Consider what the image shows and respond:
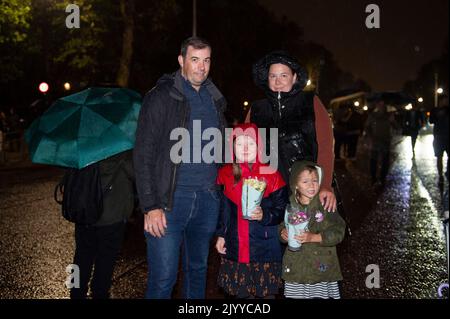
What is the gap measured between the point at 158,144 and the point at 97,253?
102 cm

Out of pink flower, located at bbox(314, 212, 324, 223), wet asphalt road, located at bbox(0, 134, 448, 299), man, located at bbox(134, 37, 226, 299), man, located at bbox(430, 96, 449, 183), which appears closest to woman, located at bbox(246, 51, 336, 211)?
pink flower, located at bbox(314, 212, 324, 223)

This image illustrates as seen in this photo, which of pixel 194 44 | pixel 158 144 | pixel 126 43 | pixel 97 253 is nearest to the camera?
pixel 158 144

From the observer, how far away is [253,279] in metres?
3.75

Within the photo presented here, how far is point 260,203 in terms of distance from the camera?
366 centimetres

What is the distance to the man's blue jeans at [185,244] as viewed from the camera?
11.0 feet

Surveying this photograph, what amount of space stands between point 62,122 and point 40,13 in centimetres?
2131

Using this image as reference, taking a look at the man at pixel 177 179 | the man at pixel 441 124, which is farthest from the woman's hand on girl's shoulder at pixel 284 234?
the man at pixel 441 124

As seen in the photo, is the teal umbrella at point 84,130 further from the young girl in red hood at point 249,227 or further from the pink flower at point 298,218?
the pink flower at point 298,218

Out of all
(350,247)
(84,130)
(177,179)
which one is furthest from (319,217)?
(350,247)

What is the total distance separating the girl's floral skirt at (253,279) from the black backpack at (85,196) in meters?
1.04

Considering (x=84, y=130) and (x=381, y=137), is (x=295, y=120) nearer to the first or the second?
(x=84, y=130)

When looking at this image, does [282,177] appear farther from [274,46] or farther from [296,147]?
[274,46]

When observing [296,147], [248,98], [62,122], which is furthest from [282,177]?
[248,98]

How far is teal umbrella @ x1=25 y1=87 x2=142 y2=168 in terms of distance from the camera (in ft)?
11.6
